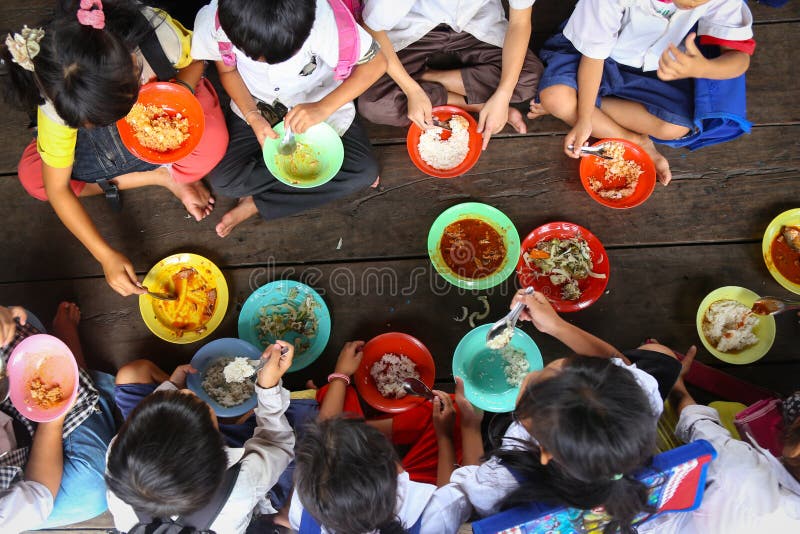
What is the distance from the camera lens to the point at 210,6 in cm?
169

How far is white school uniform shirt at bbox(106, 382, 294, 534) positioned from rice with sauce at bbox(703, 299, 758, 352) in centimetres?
156

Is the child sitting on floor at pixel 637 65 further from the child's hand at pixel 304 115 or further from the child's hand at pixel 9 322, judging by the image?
the child's hand at pixel 9 322

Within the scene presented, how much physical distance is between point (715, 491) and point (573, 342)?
1.89 feet

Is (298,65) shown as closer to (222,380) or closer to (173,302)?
(173,302)

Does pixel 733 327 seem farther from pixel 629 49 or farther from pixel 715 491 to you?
pixel 629 49

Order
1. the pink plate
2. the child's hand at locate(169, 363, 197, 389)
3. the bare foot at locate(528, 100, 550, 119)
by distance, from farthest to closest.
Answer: the bare foot at locate(528, 100, 550, 119) → the child's hand at locate(169, 363, 197, 389) → the pink plate

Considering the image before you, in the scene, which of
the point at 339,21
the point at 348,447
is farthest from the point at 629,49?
the point at 348,447

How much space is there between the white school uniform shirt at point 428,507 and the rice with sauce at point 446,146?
1169mm

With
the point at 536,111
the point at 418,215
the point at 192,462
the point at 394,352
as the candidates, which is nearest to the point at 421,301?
the point at 394,352

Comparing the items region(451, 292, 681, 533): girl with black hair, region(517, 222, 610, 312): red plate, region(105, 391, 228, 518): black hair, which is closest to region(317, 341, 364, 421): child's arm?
region(105, 391, 228, 518): black hair

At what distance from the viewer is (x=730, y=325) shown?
1.99m

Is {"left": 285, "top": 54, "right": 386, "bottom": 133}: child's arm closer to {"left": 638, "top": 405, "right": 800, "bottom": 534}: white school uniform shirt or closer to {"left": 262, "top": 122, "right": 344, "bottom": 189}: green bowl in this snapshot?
{"left": 262, "top": 122, "right": 344, "bottom": 189}: green bowl

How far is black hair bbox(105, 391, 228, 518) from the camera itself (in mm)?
1360

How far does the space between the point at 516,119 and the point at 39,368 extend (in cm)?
193
